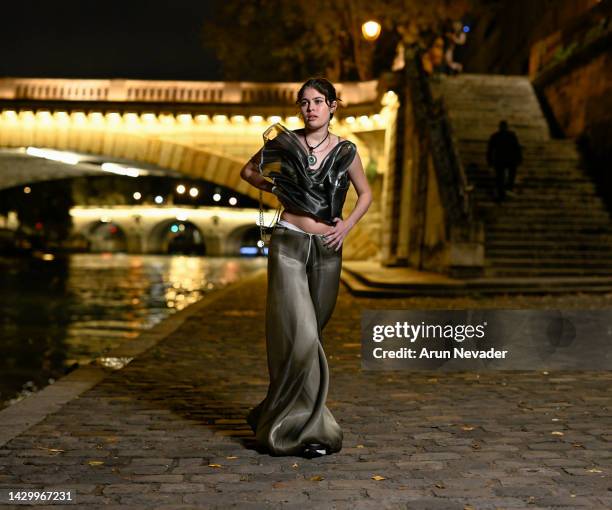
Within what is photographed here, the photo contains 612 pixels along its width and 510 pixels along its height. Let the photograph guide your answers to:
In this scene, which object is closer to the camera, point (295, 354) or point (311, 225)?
point (295, 354)

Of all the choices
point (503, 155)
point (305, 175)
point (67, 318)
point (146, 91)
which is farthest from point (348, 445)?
point (146, 91)

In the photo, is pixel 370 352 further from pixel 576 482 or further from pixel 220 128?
pixel 220 128

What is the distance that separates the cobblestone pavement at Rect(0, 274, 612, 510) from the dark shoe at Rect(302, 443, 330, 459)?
0.05 metres

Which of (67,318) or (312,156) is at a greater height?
(312,156)

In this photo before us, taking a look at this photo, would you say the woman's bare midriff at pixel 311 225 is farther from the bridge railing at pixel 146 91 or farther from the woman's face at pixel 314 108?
the bridge railing at pixel 146 91

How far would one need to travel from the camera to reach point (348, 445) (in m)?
4.98

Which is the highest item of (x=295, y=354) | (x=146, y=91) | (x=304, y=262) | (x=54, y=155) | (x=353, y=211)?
(x=146, y=91)

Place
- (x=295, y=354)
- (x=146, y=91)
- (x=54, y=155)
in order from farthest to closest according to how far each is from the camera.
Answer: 1. (x=54, y=155)
2. (x=146, y=91)
3. (x=295, y=354)

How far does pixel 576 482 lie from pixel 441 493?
2.49ft

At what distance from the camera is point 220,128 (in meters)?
32.9

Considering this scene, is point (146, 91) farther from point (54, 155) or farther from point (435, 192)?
point (435, 192)

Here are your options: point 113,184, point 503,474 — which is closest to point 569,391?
point 503,474

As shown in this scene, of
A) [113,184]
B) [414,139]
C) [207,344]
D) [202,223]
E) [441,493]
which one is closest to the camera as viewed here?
[441,493]

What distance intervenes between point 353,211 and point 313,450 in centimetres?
145
